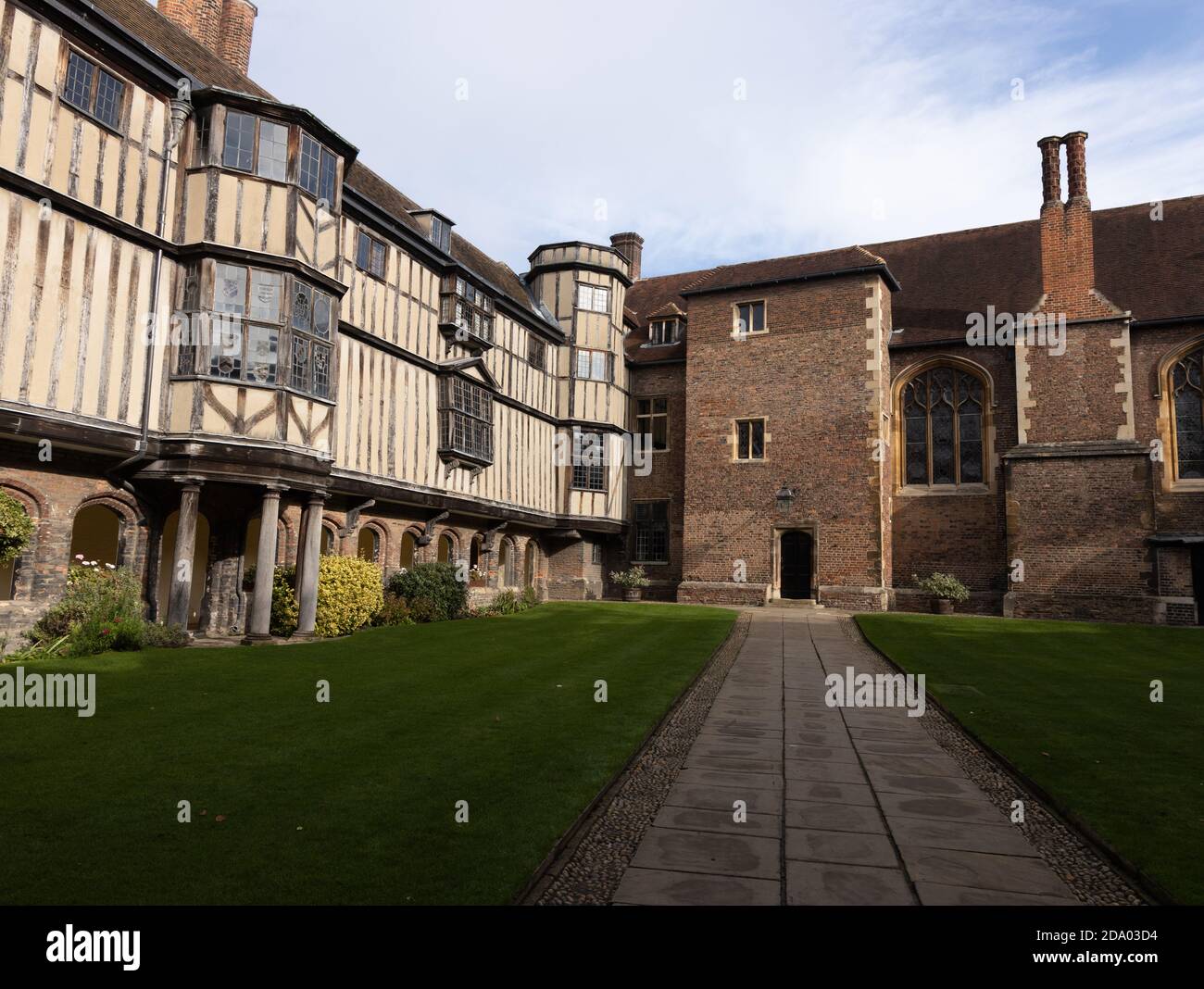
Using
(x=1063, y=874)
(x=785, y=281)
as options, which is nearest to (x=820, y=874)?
(x=1063, y=874)

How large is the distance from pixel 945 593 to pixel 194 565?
18.8 m

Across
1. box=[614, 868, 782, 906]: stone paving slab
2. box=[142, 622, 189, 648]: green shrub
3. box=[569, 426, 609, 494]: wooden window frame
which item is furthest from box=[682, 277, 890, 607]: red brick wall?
box=[614, 868, 782, 906]: stone paving slab

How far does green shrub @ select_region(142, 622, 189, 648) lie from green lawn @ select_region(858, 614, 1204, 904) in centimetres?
1075

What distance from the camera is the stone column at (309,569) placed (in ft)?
45.5

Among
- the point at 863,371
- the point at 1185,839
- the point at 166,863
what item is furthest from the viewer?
the point at 863,371

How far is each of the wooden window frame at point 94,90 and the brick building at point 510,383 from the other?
0.05 m

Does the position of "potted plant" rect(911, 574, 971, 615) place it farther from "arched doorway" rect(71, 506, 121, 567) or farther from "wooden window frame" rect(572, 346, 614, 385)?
"arched doorway" rect(71, 506, 121, 567)

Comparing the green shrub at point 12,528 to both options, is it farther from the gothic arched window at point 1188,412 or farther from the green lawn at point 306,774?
the gothic arched window at point 1188,412

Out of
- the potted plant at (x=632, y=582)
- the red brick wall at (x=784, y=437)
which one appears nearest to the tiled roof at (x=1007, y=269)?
the red brick wall at (x=784, y=437)

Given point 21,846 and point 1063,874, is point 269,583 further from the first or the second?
point 1063,874

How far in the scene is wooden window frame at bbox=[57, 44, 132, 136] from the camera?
1121cm

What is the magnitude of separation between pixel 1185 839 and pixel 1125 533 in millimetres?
18966

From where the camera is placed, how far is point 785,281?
25.0 meters
